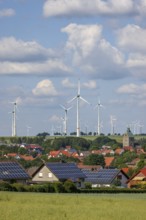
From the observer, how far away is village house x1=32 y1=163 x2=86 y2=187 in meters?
98.7

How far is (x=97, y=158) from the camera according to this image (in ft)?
516

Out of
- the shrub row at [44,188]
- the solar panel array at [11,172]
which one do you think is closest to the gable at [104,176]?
the solar panel array at [11,172]

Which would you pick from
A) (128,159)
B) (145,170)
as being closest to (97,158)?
(128,159)

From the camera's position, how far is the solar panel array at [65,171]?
99125mm

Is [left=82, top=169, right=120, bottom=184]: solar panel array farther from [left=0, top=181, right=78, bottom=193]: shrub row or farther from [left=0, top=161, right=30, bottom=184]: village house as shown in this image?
[left=0, top=181, right=78, bottom=193]: shrub row

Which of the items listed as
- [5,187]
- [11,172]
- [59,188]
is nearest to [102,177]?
[11,172]

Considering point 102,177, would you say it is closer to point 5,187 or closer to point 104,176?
point 104,176

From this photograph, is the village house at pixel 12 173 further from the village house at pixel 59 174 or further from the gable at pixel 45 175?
the gable at pixel 45 175

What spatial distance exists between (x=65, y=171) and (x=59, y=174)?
4.52ft

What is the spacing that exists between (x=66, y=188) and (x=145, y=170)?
41.2 m

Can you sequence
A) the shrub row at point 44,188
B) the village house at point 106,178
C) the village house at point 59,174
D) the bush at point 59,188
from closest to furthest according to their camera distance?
the shrub row at point 44,188 → the bush at point 59,188 → the village house at point 59,174 → the village house at point 106,178

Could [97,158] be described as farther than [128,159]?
No

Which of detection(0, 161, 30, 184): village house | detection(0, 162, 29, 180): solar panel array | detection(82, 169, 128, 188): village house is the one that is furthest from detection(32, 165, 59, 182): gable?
detection(0, 162, 29, 180): solar panel array
